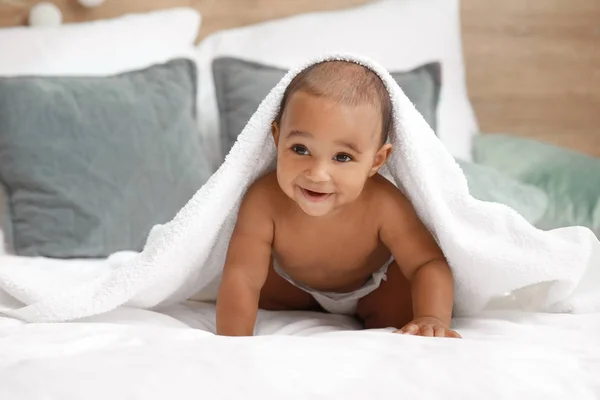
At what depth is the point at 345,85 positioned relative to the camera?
4.07ft


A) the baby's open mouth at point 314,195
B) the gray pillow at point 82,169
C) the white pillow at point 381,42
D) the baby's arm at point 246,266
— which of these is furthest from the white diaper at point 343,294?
the white pillow at point 381,42

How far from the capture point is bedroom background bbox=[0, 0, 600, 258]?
68.1 inches

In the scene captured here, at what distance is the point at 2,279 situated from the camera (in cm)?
133

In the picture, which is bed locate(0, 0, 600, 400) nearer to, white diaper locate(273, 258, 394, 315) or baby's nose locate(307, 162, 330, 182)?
white diaper locate(273, 258, 394, 315)

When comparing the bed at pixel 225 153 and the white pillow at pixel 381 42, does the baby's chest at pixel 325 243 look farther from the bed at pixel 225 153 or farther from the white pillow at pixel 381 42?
the white pillow at pixel 381 42

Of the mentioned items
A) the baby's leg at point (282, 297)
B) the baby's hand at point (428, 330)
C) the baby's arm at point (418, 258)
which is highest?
the baby's arm at point (418, 258)

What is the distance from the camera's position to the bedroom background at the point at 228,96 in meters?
1.73

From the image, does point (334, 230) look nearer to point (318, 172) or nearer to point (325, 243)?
point (325, 243)

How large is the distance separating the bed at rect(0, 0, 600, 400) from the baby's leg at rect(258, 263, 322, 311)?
7cm

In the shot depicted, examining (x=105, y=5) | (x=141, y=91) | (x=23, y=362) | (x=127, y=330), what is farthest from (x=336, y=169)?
(x=105, y=5)

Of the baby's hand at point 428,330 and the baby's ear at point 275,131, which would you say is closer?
the baby's hand at point 428,330

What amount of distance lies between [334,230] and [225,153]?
668mm

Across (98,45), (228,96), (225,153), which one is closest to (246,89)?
(228,96)

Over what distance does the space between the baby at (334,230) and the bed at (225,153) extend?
0.07 m
